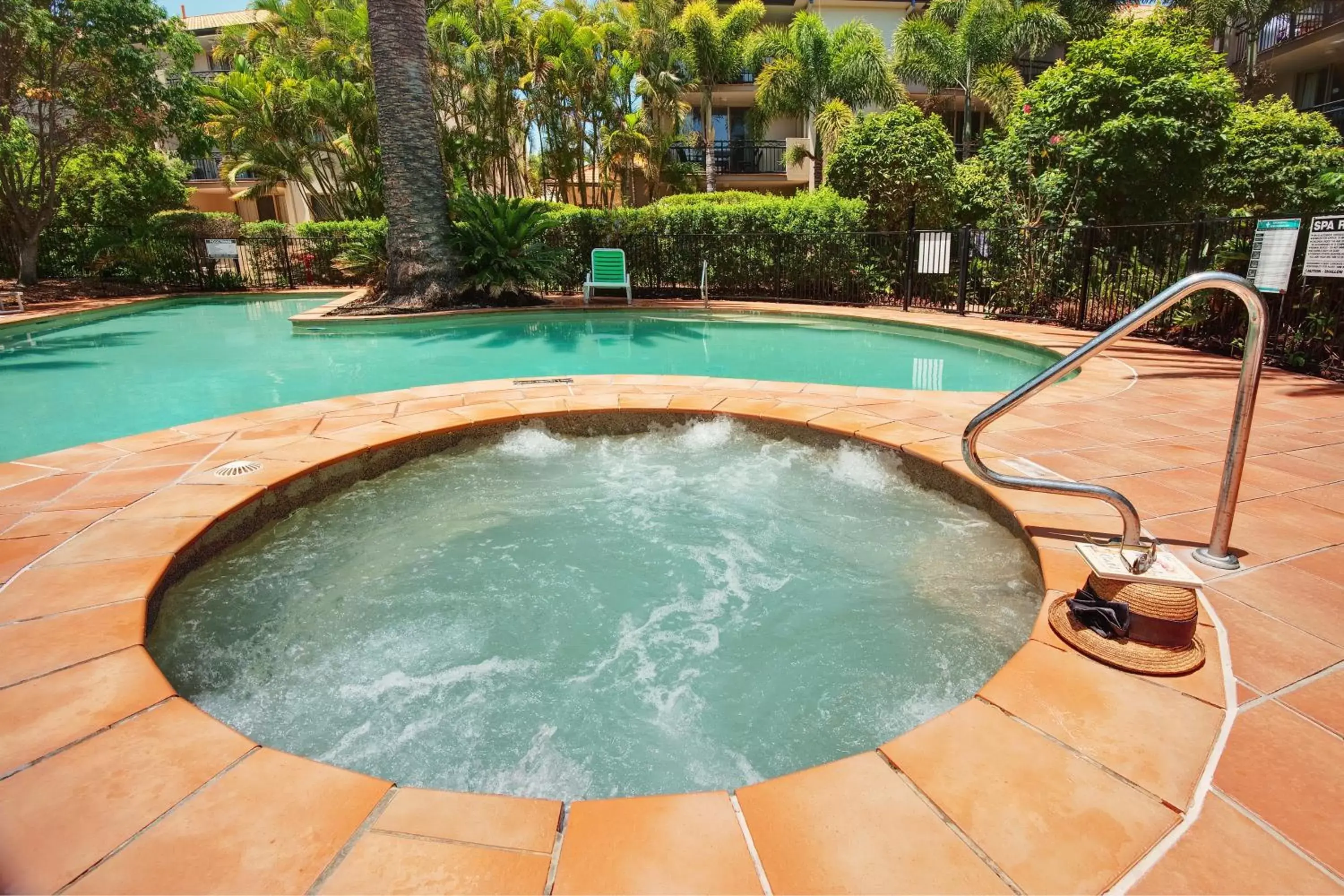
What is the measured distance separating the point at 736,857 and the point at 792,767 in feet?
2.26

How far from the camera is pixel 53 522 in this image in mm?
2869

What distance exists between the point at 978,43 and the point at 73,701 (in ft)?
82.2

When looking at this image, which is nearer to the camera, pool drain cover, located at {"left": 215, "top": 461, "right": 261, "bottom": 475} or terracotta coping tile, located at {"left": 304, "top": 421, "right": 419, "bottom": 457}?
pool drain cover, located at {"left": 215, "top": 461, "right": 261, "bottom": 475}

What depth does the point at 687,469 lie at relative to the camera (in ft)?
13.4

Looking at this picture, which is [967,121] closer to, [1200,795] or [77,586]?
[1200,795]

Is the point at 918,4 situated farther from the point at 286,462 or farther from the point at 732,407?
the point at 286,462

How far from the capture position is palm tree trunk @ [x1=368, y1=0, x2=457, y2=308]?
31.7ft

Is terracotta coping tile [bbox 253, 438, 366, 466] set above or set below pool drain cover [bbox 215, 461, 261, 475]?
above

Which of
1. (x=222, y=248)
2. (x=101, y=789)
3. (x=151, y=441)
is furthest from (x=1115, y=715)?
(x=222, y=248)

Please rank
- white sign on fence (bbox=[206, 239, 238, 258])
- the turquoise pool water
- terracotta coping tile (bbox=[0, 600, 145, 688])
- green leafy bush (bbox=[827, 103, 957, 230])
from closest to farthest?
terracotta coping tile (bbox=[0, 600, 145, 688])
the turquoise pool water
green leafy bush (bbox=[827, 103, 957, 230])
white sign on fence (bbox=[206, 239, 238, 258])

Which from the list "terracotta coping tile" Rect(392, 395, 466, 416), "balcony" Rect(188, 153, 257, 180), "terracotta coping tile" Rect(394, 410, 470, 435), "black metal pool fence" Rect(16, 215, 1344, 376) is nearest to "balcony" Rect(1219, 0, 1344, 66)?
"black metal pool fence" Rect(16, 215, 1344, 376)

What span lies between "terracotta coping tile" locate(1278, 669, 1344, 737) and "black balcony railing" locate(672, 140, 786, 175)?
25.6 meters

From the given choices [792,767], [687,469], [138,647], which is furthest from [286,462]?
[792,767]

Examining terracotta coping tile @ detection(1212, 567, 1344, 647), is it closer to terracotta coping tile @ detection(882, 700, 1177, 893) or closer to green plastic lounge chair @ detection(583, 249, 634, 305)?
terracotta coping tile @ detection(882, 700, 1177, 893)
